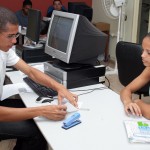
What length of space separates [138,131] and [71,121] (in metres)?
0.33

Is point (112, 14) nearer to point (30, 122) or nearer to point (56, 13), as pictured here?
point (56, 13)

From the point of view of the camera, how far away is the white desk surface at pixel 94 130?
3.73ft

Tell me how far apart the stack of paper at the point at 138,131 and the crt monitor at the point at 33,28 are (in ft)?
4.38

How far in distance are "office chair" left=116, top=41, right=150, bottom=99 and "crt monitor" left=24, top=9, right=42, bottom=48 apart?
0.76 metres

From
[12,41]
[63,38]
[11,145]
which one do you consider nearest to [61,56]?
[63,38]

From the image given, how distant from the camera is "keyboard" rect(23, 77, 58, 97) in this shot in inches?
66.9

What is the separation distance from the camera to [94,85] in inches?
75.6

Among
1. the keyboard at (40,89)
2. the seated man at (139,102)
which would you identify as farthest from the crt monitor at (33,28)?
the seated man at (139,102)

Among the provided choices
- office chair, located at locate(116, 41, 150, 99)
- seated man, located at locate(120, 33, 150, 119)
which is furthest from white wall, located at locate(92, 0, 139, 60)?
seated man, located at locate(120, 33, 150, 119)

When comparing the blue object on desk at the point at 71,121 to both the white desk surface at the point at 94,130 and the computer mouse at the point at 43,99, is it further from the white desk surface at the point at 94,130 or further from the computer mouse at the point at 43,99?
the computer mouse at the point at 43,99

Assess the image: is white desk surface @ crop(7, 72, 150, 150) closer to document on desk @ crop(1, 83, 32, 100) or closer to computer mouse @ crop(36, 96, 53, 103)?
computer mouse @ crop(36, 96, 53, 103)

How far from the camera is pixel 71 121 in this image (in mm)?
1312

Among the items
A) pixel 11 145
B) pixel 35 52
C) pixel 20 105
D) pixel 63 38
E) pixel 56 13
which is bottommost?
pixel 11 145

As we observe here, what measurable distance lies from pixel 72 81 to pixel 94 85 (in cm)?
18
